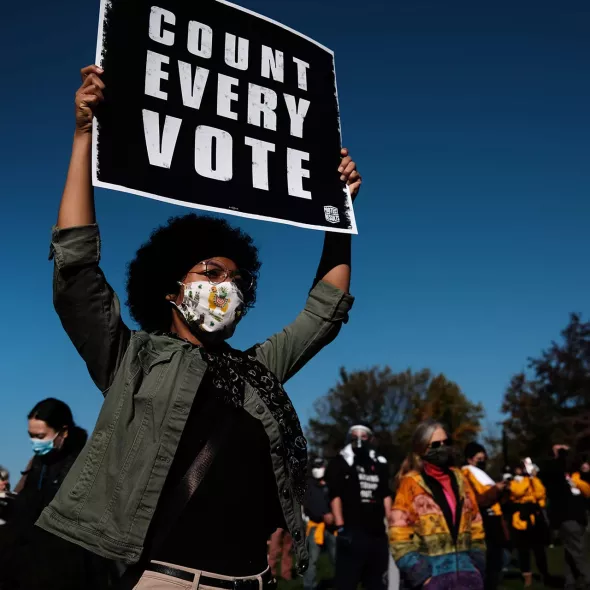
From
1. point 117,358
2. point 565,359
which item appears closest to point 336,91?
point 117,358

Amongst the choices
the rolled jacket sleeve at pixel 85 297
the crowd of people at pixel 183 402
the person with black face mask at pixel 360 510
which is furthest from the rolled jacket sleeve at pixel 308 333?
the person with black face mask at pixel 360 510

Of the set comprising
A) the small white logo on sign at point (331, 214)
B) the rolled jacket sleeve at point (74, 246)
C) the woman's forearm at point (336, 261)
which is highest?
the small white logo on sign at point (331, 214)

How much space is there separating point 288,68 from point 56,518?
85.5 inches

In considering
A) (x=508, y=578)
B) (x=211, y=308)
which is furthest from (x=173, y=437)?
(x=508, y=578)

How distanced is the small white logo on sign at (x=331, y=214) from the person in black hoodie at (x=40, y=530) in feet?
9.51

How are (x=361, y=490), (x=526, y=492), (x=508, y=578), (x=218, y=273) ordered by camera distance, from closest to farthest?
1. (x=218, y=273)
2. (x=361, y=490)
3. (x=526, y=492)
4. (x=508, y=578)

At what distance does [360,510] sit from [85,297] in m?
6.85

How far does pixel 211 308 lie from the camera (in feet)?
9.14

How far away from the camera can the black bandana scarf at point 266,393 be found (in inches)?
105

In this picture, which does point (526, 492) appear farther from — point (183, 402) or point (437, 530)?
point (183, 402)

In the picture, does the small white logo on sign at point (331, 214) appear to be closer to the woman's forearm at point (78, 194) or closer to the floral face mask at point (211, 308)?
the floral face mask at point (211, 308)

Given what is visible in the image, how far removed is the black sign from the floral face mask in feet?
1.05

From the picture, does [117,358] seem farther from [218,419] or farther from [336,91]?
[336,91]

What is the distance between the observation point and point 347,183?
11.3 ft
